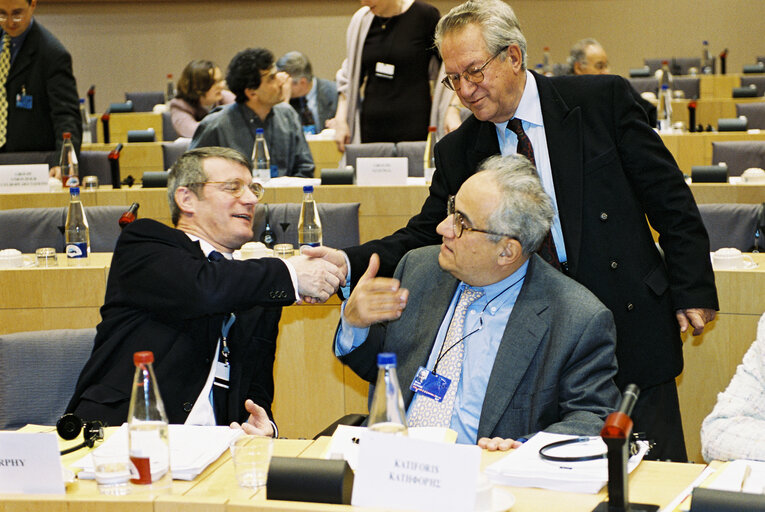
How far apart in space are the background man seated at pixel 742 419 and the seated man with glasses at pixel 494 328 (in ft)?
0.83

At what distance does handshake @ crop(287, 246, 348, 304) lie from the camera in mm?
2643

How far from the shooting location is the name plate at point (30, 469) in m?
1.68

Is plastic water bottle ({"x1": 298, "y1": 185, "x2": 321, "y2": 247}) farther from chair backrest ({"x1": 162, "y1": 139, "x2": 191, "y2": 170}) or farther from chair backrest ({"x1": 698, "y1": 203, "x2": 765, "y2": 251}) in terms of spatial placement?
chair backrest ({"x1": 162, "y1": 139, "x2": 191, "y2": 170})

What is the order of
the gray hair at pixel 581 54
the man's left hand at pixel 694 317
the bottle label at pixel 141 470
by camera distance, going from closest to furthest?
the bottle label at pixel 141 470, the man's left hand at pixel 694 317, the gray hair at pixel 581 54

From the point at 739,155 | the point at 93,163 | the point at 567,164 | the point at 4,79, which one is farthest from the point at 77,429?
the point at 4,79

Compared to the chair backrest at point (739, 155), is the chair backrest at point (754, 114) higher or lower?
higher

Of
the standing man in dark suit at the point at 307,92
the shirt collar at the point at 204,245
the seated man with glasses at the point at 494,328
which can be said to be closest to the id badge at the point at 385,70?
the standing man in dark suit at the point at 307,92

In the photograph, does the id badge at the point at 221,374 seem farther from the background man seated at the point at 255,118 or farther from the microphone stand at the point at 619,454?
the background man seated at the point at 255,118

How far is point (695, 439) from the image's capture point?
338cm

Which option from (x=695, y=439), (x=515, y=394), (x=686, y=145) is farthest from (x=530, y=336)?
(x=686, y=145)

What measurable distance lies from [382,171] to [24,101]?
2630 mm

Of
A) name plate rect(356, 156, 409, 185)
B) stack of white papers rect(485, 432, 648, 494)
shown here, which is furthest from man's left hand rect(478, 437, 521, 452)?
name plate rect(356, 156, 409, 185)

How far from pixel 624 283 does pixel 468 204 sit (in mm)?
520

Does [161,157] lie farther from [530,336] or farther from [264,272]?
[530,336]
